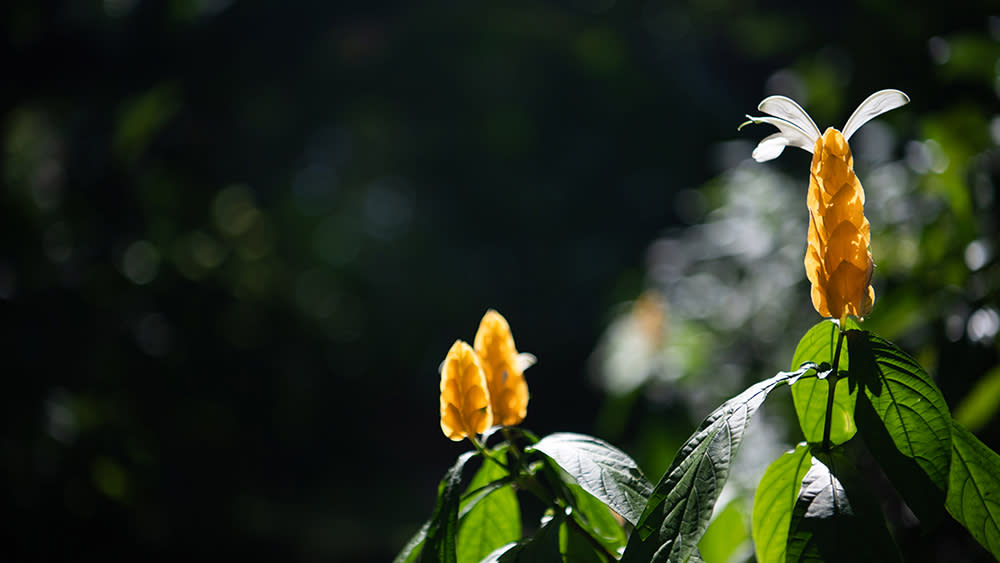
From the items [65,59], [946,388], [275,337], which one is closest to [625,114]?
[275,337]

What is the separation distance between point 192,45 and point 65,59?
3.48 ft

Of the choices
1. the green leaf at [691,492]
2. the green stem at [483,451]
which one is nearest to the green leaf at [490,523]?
the green stem at [483,451]

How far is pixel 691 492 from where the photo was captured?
0.37 meters

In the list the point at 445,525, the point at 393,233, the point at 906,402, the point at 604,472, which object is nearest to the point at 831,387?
the point at 906,402

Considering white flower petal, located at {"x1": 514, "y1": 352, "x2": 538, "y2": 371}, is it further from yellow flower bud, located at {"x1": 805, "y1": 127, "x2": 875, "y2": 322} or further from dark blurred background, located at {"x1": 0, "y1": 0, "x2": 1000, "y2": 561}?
dark blurred background, located at {"x1": 0, "y1": 0, "x2": 1000, "y2": 561}

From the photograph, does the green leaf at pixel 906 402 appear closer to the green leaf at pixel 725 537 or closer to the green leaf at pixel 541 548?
the green leaf at pixel 541 548

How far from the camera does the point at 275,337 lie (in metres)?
4.21

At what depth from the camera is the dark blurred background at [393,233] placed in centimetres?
129

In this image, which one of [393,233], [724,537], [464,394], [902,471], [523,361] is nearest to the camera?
[902,471]

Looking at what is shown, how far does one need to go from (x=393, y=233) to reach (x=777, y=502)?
17.6 ft

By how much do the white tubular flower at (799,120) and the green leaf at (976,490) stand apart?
19cm

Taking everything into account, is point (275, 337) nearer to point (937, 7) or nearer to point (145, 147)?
point (145, 147)

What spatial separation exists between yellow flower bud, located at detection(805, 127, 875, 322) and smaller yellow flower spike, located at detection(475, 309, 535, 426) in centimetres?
23

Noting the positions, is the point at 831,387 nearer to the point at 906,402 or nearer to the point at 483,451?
the point at 906,402
